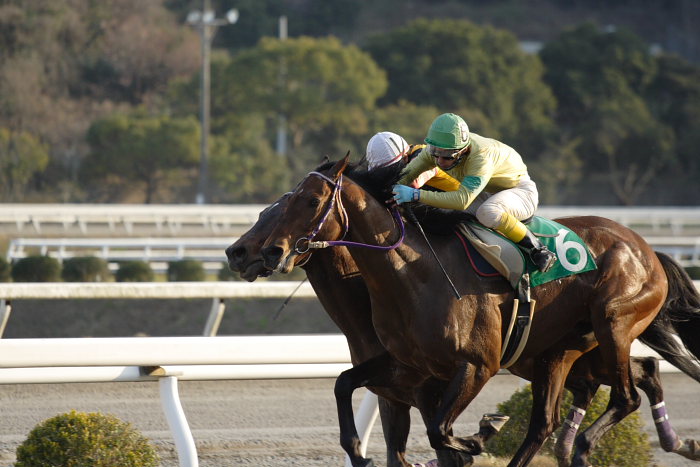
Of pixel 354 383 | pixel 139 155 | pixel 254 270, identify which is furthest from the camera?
pixel 139 155

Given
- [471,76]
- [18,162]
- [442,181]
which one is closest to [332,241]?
[442,181]

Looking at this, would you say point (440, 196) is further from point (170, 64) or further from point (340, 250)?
point (170, 64)

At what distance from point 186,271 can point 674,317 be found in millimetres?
8751

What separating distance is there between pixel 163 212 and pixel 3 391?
1288cm

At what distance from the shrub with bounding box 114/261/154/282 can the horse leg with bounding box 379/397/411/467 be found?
8.44 m

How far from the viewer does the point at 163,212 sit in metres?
19.6

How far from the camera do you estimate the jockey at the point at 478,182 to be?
4.46 m

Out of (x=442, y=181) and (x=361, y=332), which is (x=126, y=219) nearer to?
(x=442, y=181)

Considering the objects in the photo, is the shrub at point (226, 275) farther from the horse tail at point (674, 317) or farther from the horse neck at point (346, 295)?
the horse neck at point (346, 295)

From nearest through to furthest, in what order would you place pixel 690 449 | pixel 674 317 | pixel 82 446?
pixel 82 446
pixel 690 449
pixel 674 317

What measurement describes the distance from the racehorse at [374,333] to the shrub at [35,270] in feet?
27.8

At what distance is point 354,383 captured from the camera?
14.8ft

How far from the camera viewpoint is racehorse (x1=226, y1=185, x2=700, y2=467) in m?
4.21

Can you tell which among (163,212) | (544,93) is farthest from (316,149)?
(163,212)
